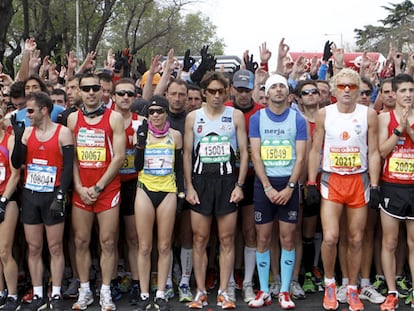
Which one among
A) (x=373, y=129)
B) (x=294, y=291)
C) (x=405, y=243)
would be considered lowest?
(x=294, y=291)

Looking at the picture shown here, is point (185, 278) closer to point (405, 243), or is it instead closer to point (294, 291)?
point (294, 291)

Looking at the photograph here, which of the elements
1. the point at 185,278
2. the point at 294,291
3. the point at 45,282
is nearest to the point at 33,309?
the point at 45,282

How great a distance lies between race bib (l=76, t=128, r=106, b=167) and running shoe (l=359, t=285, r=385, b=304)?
3.04 m

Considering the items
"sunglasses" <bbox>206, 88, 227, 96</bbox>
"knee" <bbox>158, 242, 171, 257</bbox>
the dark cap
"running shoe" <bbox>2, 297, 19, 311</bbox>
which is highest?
the dark cap

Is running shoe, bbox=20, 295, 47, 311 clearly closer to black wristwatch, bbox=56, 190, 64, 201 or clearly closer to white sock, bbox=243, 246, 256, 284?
black wristwatch, bbox=56, 190, 64, 201

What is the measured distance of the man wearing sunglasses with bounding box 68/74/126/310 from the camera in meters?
5.43

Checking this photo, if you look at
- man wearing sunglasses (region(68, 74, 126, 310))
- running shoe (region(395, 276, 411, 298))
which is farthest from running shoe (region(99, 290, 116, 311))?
running shoe (region(395, 276, 411, 298))

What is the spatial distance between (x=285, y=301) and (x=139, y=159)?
2.05m

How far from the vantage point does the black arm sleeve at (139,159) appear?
5363mm

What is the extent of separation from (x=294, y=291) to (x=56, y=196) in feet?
8.81

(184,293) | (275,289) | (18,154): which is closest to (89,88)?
(18,154)

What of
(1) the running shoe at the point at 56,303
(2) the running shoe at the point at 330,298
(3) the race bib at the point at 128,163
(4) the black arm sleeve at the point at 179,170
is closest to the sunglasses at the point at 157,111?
(4) the black arm sleeve at the point at 179,170

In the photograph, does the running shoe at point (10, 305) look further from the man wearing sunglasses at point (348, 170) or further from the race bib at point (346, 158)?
the race bib at point (346, 158)

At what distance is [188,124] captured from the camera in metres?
5.64
